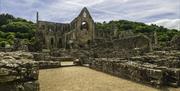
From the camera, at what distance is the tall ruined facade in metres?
51.3

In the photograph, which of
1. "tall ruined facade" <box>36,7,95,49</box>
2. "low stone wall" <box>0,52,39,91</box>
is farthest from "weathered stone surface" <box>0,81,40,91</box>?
"tall ruined facade" <box>36,7,95,49</box>

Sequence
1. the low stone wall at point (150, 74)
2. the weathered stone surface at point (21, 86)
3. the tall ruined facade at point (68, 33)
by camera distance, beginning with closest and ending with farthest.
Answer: the weathered stone surface at point (21, 86) < the low stone wall at point (150, 74) < the tall ruined facade at point (68, 33)

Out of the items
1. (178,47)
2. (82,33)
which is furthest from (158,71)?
(82,33)

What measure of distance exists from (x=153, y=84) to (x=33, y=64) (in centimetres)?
517

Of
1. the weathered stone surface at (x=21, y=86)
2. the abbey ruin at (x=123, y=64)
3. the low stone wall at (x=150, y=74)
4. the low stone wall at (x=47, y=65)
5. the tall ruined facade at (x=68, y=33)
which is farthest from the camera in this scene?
the tall ruined facade at (x=68, y=33)

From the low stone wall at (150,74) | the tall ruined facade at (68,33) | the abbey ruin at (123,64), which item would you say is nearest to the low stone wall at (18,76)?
the abbey ruin at (123,64)

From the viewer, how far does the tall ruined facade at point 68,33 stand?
51344 mm

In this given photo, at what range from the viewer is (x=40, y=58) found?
20.2 metres

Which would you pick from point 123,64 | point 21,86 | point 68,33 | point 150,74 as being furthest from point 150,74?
point 68,33

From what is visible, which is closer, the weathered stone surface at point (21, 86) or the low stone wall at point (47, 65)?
the weathered stone surface at point (21, 86)

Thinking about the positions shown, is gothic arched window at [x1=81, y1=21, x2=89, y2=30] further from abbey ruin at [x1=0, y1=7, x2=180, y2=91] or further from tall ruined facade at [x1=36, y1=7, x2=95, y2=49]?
abbey ruin at [x1=0, y1=7, x2=180, y2=91]

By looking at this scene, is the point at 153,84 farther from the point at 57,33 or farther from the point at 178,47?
the point at 57,33

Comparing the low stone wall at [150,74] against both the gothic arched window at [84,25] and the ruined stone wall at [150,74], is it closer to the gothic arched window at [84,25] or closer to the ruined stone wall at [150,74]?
the ruined stone wall at [150,74]

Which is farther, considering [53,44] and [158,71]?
[53,44]
